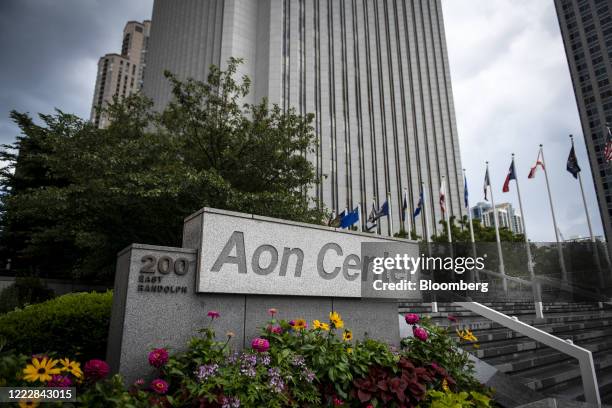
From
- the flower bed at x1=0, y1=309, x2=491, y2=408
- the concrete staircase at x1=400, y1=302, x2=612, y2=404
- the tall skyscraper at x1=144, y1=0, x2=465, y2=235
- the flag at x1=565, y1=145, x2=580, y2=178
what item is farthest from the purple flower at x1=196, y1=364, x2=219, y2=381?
the tall skyscraper at x1=144, y1=0, x2=465, y2=235

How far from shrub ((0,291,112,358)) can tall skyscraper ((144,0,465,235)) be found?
39.3 metres

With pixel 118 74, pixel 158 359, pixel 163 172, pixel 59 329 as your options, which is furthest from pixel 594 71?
pixel 118 74

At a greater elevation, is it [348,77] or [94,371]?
[348,77]

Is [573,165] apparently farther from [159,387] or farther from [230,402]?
[159,387]

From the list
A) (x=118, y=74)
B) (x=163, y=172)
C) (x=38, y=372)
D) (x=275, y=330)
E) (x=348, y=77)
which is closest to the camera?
(x=38, y=372)

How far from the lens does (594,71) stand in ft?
276

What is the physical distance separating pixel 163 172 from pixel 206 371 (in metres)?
9.84

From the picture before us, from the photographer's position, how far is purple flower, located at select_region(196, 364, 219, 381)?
349 cm

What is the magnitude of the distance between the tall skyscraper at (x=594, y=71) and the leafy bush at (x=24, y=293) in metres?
100

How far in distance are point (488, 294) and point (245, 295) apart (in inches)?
369

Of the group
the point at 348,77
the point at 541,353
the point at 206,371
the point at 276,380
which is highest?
the point at 348,77

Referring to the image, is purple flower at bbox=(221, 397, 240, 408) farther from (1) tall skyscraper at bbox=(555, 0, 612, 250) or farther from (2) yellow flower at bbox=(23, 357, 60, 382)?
(1) tall skyscraper at bbox=(555, 0, 612, 250)

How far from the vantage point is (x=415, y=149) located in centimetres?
5934

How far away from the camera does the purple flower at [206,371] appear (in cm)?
349
